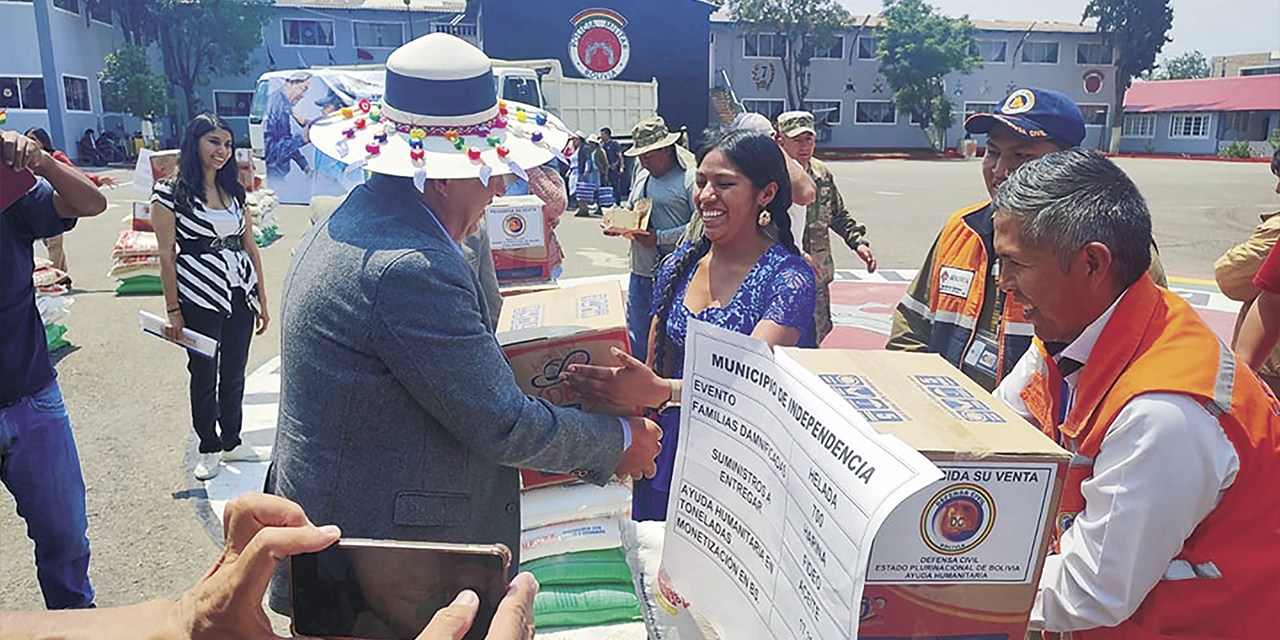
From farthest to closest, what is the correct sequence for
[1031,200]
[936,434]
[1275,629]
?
[1031,200], [1275,629], [936,434]

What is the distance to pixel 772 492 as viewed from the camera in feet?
4.14

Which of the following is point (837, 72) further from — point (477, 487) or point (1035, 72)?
point (477, 487)

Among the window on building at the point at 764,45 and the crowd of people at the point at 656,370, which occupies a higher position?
the window on building at the point at 764,45

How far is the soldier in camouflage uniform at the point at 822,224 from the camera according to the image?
17.8ft

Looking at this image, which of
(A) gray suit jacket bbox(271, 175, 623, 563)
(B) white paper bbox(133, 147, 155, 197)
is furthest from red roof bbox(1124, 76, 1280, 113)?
(A) gray suit jacket bbox(271, 175, 623, 563)

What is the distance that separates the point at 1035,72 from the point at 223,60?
42238 mm

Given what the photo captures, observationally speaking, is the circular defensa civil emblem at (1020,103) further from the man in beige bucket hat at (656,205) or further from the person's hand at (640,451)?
the man in beige bucket hat at (656,205)

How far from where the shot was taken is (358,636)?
121 cm

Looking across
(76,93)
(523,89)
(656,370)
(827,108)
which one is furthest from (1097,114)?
(656,370)

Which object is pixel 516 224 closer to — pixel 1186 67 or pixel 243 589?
pixel 243 589

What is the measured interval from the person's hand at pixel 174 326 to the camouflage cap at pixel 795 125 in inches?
158

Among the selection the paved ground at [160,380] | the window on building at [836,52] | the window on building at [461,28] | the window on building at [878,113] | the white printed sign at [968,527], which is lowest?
the paved ground at [160,380]

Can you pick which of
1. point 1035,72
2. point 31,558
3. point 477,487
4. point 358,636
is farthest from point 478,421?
point 1035,72

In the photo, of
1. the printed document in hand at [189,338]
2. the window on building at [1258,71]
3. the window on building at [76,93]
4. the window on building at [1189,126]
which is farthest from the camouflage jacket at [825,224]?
the window on building at [1258,71]
